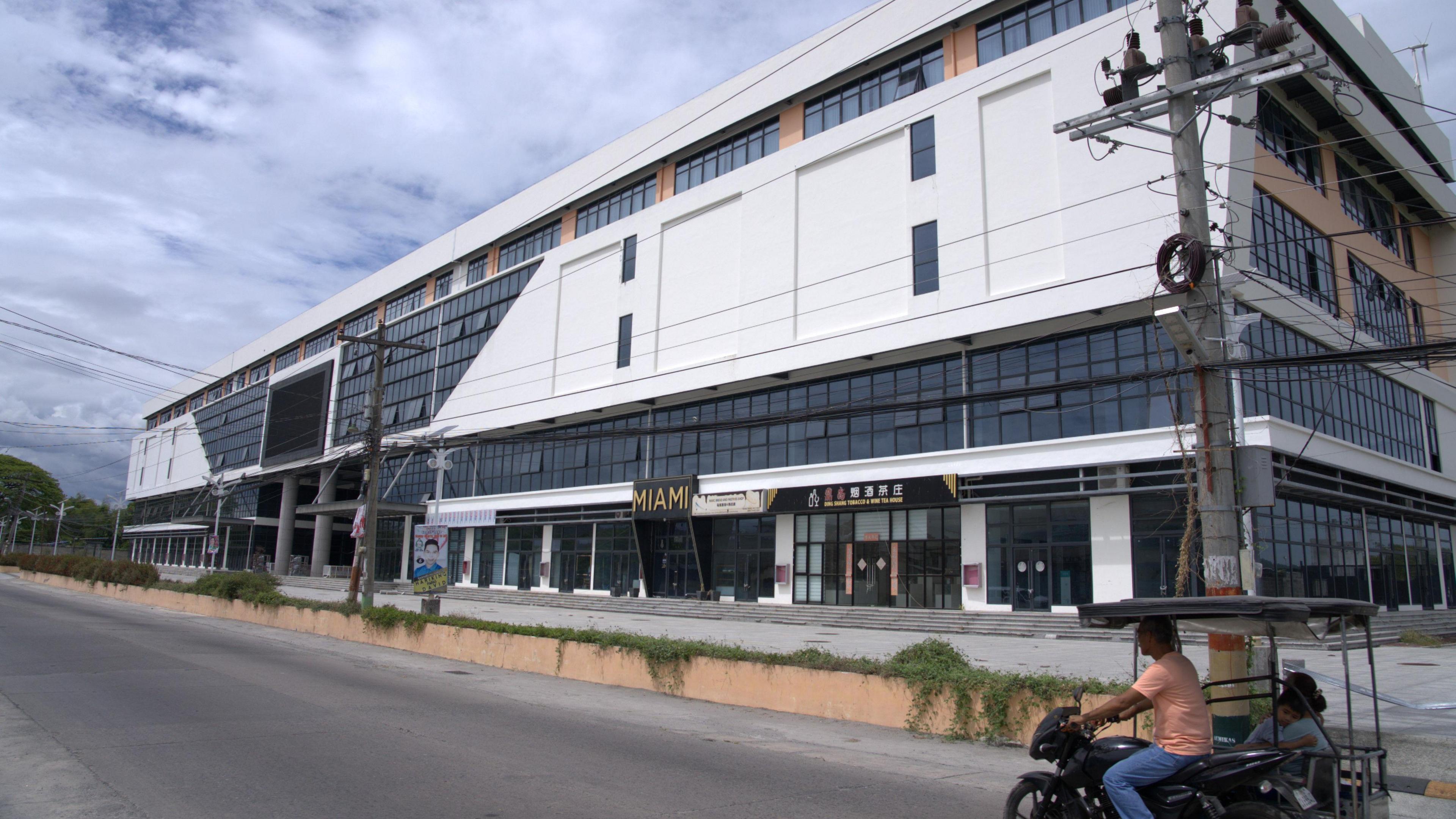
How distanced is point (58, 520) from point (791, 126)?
8612 cm

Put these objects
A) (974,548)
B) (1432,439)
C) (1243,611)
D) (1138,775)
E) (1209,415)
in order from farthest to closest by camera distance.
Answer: (1432,439)
(974,548)
(1209,415)
(1243,611)
(1138,775)

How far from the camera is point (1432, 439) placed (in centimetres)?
3475

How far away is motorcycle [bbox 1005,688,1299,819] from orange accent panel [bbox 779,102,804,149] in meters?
32.3

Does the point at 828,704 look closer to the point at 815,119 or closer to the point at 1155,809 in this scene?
the point at 1155,809

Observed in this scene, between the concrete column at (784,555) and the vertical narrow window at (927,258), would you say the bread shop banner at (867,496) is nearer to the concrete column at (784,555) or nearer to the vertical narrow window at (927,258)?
the concrete column at (784,555)

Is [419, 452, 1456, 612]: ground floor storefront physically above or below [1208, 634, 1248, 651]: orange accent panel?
above

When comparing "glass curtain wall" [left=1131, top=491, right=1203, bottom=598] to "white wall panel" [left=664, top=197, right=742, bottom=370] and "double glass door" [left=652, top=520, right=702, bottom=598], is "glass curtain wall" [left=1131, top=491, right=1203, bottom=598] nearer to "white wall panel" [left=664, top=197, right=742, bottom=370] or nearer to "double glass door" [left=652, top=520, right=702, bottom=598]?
"white wall panel" [left=664, top=197, right=742, bottom=370]

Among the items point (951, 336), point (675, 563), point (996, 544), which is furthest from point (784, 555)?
point (951, 336)

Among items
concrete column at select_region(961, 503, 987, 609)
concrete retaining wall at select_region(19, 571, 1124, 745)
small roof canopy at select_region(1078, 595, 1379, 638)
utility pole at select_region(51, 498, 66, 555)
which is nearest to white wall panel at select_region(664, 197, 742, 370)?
concrete column at select_region(961, 503, 987, 609)

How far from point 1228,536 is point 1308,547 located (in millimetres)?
21525

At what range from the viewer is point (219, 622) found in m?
28.2

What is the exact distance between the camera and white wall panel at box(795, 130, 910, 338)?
30812mm

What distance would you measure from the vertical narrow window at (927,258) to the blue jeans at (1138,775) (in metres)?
25.0

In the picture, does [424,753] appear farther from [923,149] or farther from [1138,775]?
[923,149]
